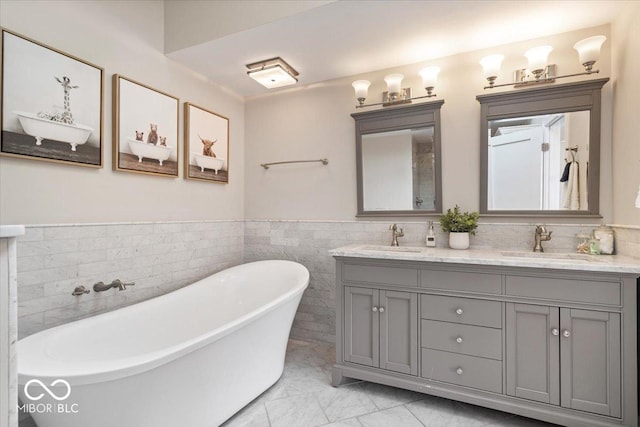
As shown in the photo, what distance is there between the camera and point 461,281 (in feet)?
6.21

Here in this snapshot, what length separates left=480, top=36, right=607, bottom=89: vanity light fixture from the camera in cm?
195

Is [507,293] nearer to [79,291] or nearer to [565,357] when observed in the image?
[565,357]

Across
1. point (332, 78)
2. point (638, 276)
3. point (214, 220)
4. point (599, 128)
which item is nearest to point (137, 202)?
point (214, 220)

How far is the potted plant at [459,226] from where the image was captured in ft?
7.50

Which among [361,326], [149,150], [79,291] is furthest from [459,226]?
[79,291]

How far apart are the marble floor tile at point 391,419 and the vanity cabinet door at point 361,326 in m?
0.28

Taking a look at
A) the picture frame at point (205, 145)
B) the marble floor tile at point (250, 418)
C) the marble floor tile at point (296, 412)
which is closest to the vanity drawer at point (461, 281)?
the marble floor tile at point (296, 412)

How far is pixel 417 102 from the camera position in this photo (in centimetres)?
258

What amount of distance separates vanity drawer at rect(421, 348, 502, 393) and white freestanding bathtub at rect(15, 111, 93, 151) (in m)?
2.49

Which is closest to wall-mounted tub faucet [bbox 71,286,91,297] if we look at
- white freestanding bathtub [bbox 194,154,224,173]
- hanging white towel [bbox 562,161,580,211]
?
white freestanding bathtub [bbox 194,154,224,173]

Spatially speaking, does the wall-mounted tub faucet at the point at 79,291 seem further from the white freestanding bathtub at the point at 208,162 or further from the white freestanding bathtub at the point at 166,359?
the white freestanding bathtub at the point at 208,162

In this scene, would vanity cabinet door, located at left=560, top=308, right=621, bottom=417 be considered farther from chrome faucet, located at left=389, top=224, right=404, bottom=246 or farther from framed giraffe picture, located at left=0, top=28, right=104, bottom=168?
framed giraffe picture, located at left=0, top=28, right=104, bottom=168

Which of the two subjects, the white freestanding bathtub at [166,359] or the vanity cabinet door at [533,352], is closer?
the white freestanding bathtub at [166,359]

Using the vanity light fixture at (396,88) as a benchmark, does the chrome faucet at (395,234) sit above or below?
below
